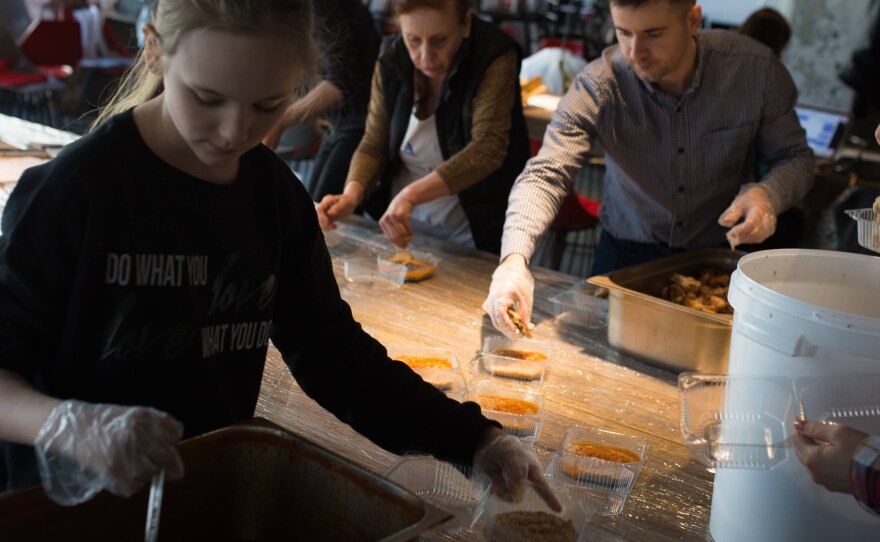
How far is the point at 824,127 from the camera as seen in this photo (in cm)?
517

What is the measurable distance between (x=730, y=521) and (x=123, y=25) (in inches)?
381

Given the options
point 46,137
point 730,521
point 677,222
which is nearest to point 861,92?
point 677,222

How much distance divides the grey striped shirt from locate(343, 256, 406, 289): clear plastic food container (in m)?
0.36

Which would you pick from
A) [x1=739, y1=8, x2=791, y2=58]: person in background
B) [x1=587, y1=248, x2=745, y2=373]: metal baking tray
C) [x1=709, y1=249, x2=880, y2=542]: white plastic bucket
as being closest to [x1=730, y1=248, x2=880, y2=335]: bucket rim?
[x1=709, y1=249, x2=880, y2=542]: white plastic bucket

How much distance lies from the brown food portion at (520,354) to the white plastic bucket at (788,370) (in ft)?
2.13

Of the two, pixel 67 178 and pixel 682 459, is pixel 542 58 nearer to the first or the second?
pixel 682 459

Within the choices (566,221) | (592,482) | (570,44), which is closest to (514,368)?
(592,482)

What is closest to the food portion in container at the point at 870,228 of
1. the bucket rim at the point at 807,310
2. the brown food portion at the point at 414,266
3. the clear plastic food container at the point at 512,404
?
the bucket rim at the point at 807,310

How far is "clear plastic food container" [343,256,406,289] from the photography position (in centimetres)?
241

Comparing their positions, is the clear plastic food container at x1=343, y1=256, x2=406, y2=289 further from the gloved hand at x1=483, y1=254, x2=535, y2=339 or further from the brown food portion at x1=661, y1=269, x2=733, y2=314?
the brown food portion at x1=661, y1=269, x2=733, y2=314

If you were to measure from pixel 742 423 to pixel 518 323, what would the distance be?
826 millimetres

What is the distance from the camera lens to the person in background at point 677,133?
2.21 m

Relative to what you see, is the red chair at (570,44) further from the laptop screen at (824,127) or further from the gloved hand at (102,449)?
the gloved hand at (102,449)

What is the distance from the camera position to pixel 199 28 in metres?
0.97
